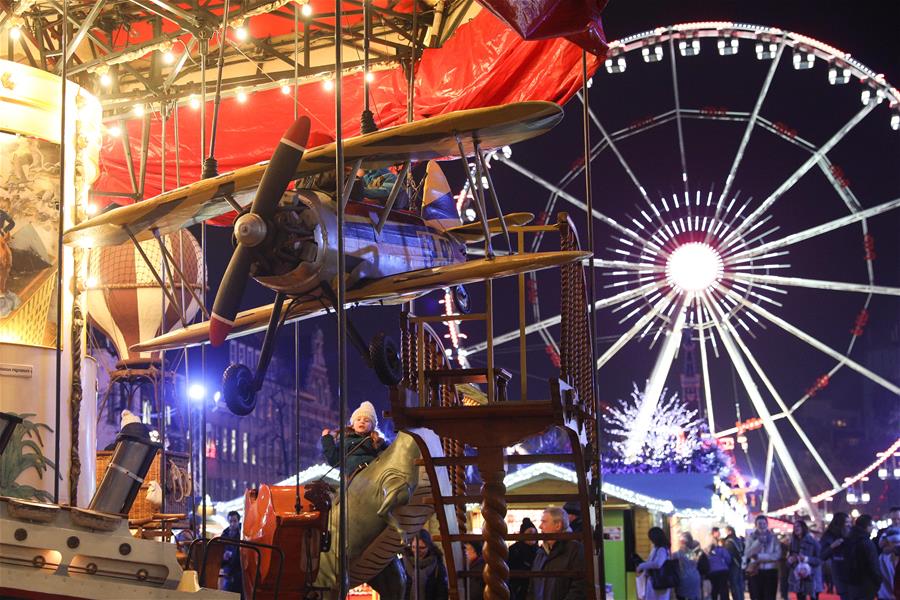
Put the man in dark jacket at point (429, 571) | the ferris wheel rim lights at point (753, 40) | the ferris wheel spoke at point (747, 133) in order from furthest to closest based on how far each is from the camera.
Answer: the ferris wheel spoke at point (747, 133), the ferris wheel rim lights at point (753, 40), the man in dark jacket at point (429, 571)

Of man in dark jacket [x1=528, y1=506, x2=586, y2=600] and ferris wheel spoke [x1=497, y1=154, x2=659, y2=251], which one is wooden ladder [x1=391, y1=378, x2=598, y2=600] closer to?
man in dark jacket [x1=528, y1=506, x2=586, y2=600]

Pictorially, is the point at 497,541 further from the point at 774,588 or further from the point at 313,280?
the point at 774,588

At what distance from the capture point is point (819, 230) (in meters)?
26.0

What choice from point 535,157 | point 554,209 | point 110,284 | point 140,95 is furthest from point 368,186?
point 535,157

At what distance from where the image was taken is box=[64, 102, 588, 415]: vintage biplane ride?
8016 millimetres

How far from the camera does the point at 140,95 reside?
16.6 m

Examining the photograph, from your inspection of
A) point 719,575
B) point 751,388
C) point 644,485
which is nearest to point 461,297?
point 719,575

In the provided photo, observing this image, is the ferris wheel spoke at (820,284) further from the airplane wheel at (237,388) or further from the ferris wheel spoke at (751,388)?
the airplane wheel at (237,388)

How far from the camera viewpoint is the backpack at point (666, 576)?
14.7 metres

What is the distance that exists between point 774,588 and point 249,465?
45.4 meters

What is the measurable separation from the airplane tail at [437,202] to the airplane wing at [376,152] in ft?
6.07

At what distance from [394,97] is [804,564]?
29.6ft

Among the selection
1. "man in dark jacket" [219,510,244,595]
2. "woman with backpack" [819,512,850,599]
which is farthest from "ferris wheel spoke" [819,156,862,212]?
"man in dark jacket" [219,510,244,595]

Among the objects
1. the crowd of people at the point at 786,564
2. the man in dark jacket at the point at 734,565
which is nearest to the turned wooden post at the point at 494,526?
the crowd of people at the point at 786,564
